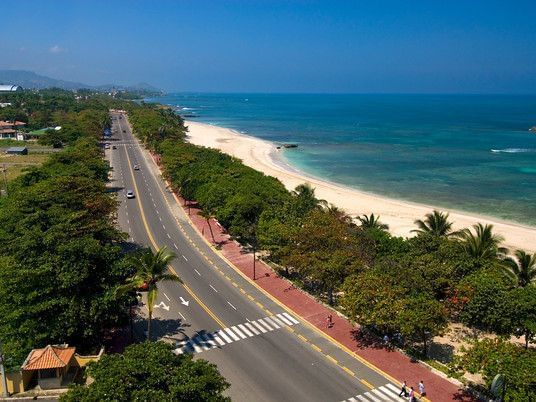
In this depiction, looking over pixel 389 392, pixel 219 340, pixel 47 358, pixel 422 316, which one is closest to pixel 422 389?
pixel 389 392

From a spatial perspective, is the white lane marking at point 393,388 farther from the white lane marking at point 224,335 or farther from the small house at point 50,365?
the small house at point 50,365

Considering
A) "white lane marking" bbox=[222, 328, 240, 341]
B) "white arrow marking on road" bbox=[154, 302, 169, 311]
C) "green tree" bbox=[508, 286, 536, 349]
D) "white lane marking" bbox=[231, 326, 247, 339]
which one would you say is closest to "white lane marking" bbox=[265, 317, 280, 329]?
"white lane marking" bbox=[231, 326, 247, 339]

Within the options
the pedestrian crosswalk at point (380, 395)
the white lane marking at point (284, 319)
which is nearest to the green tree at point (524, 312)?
the pedestrian crosswalk at point (380, 395)

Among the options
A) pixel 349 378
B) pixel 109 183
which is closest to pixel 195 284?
pixel 349 378

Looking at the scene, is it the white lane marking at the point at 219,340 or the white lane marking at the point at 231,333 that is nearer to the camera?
the white lane marking at the point at 219,340

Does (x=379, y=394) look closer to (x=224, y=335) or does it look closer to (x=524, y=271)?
(x=224, y=335)

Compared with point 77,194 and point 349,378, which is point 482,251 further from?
point 77,194

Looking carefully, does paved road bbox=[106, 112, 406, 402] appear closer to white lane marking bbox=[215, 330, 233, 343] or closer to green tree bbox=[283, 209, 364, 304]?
white lane marking bbox=[215, 330, 233, 343]
